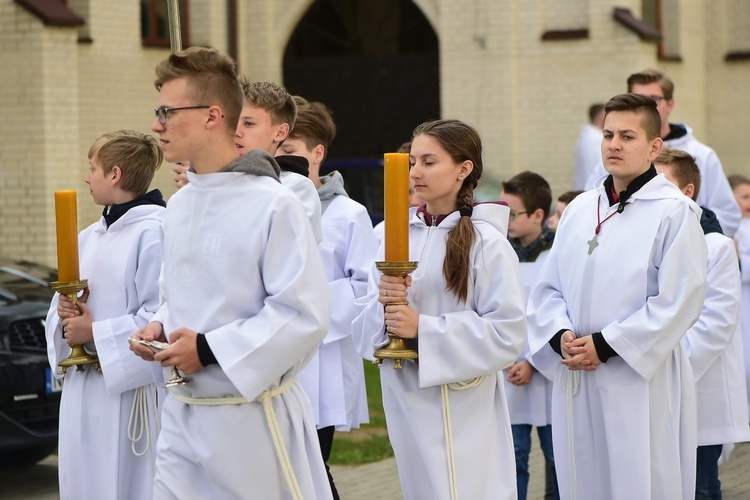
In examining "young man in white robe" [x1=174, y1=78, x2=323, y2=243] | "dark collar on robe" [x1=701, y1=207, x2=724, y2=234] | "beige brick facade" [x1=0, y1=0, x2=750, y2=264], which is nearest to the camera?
"young man in white robe" [x1=174, y1=78, x2=323, y2=243]

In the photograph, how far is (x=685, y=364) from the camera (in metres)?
5.55

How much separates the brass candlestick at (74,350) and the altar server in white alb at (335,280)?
1.15 m

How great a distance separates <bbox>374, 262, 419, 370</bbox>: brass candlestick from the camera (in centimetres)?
448

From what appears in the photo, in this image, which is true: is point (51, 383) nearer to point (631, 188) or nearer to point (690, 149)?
point (631, 188)

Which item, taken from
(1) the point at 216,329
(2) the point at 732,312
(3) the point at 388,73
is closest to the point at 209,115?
(1) the point at 216,329

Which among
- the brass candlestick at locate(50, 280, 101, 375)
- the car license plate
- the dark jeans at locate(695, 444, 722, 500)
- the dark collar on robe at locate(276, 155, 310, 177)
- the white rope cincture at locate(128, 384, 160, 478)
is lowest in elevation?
the dark jeans at locate(695, 444, 722, 500)

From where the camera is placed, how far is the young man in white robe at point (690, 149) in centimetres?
836

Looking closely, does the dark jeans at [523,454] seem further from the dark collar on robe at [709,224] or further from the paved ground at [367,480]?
the dark collar on robe at [709,224]

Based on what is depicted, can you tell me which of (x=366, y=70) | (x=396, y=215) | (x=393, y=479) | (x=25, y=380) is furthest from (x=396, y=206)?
(x=366, y=70)

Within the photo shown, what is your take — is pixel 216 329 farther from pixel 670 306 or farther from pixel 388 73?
pixel 388 73

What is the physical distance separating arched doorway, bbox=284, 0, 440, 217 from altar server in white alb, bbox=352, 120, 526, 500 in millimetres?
12318

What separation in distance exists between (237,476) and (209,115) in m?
1.12

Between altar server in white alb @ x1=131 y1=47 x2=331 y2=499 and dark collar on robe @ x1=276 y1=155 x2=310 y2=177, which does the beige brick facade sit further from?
altar server in white alb @ x1=131 y1=47 x2=331 y2=499

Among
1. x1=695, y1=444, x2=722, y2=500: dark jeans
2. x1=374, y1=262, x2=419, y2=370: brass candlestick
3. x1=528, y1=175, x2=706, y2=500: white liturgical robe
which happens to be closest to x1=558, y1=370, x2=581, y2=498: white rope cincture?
x1=528, y1=175, x2=706, y2=500: white liturgical robe
